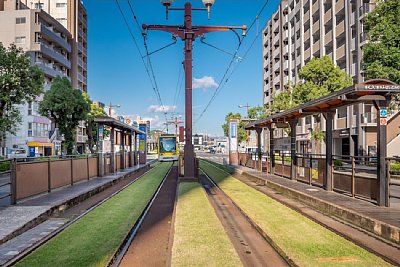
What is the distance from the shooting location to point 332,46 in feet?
173

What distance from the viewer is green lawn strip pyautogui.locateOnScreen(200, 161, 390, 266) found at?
22.6 feet

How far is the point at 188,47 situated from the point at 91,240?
15854 mm

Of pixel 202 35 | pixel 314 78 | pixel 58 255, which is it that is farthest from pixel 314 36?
pixel 58 255

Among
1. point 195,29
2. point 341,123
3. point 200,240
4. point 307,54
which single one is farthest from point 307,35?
point 200,240

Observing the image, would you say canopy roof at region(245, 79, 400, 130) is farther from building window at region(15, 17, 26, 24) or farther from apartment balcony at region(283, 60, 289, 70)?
apartment balcony at region(283, 60, 289, 70)

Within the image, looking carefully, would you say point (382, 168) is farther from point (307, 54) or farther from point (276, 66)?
point (276, 66)

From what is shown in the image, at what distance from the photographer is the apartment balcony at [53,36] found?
64.7 meters

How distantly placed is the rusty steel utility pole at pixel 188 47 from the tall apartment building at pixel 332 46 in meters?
9.98

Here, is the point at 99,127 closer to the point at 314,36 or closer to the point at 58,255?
the point at 58,255

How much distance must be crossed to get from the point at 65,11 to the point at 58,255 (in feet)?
257

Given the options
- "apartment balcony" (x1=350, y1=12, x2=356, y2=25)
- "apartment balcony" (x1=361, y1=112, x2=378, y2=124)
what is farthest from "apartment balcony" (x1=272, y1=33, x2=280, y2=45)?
"apartment balcony" (x1=361, y1=112, x2=378, y2=124)

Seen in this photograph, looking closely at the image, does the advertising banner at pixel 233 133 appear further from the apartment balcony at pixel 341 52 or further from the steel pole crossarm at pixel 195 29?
the steel pole crossarm at pixel 195 29

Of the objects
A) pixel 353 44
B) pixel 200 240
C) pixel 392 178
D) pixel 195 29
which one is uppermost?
pixel 353 44

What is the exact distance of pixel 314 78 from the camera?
38.9 m
